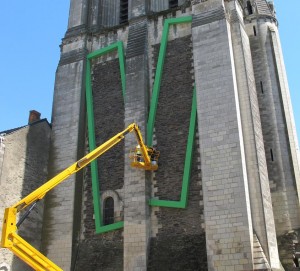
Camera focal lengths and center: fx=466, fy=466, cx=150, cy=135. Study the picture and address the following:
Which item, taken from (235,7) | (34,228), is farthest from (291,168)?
(34,228)

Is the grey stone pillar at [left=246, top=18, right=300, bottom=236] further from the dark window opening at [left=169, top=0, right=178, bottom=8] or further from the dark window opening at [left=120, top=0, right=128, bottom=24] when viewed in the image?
the dark window opening at [left=120, top=0, right=128, bottom=24]

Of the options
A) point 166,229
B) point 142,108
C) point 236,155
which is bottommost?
point 166,229

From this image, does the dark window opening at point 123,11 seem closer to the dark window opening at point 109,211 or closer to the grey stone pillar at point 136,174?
the grey stone pillar at point 136,174

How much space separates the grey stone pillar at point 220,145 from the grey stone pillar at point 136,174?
2000 millimetres

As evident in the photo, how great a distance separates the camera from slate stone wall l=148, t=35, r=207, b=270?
13898 mm

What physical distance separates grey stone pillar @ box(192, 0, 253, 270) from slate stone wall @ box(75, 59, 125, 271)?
3232mm

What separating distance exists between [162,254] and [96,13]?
11484 mm

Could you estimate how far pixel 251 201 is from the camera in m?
14.0

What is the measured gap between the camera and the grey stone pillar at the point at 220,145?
13116 millimetres

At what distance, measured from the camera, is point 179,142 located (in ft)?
51.1

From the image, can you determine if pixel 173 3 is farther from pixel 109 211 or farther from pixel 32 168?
pixel 109 211

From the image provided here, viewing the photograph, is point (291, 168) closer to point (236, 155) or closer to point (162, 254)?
point (236, 155)

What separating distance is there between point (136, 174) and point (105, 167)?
175 centimetres

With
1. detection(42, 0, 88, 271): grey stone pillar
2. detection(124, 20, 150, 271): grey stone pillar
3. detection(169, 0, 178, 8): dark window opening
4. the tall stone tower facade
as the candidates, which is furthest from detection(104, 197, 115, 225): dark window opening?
detection(169, 0, 178, 8): dark window opening
